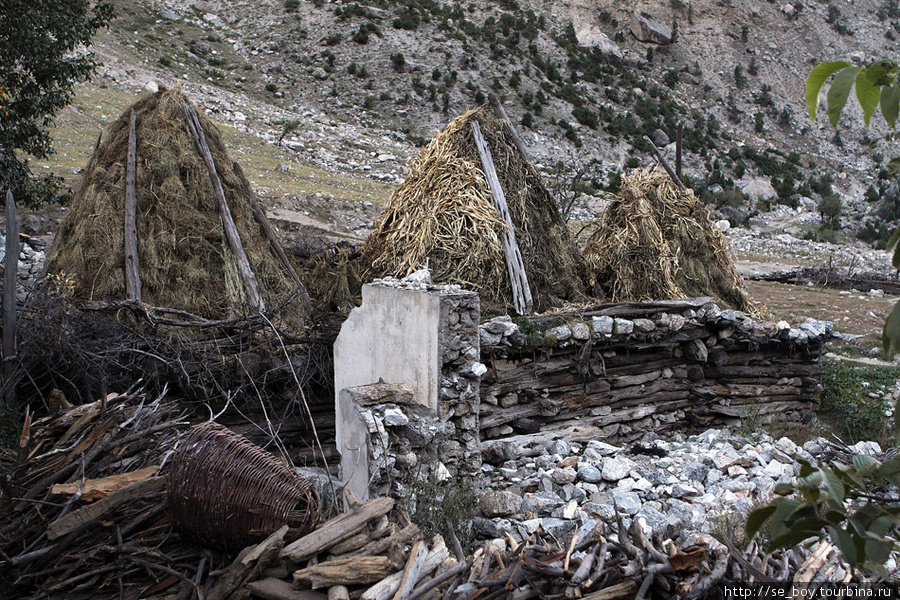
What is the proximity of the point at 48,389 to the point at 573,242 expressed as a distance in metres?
6.93

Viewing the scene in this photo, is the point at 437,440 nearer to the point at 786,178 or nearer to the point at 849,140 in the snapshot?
the point at 786,178

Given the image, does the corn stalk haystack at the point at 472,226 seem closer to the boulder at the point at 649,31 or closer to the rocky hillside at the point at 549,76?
the rocky hillside at the point at 549,76

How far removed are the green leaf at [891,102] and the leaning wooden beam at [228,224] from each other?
286 inches

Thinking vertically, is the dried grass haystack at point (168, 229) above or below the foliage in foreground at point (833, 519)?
above

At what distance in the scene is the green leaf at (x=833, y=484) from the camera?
1.54 m

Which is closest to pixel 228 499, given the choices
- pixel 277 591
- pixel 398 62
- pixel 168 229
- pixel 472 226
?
pixel 277 591

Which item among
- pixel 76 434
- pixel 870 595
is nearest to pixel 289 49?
pixel 76 434

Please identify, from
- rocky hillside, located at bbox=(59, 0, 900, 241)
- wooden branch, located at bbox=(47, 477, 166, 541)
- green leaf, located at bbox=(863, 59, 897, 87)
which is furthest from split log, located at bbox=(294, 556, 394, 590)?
rocky hillside, located at bbox=(59, 0, 900, 241)

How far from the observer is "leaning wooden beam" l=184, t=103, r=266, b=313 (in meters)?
8.70

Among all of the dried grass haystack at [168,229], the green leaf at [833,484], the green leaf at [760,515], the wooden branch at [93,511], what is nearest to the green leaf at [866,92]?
the green leaf at [833,484]

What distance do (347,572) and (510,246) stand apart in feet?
18.7

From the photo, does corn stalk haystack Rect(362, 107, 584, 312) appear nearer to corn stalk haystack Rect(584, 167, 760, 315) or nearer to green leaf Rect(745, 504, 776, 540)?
corn stalk haystack Rect(584, 167, 760, 315)

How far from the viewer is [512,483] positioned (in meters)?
6.73

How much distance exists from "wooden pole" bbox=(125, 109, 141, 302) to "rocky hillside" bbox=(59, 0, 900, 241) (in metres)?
14.4
